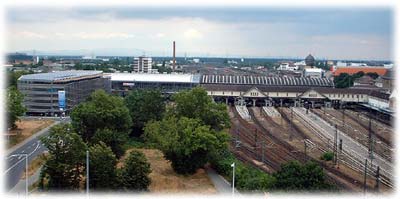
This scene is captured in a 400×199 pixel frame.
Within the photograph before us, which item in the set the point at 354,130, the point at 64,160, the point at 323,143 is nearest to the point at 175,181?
the point at 64,160

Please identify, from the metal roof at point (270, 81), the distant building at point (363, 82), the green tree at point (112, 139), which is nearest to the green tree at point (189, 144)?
the green tree at point (112, 139)

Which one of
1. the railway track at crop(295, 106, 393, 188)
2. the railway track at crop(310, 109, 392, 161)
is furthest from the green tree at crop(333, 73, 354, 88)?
the railway track at crop(295, 106, 393, 188)

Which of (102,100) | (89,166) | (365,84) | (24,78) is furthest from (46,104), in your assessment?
(365,84)

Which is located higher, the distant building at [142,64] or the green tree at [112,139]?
the distant building at [142,64]

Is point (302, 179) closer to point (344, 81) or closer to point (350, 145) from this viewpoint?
point (350, 145)

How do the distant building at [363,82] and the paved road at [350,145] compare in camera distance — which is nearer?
the paved road at [350,145]

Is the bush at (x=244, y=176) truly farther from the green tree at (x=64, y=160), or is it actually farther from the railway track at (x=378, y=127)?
the railway track at (x=378, y=127)

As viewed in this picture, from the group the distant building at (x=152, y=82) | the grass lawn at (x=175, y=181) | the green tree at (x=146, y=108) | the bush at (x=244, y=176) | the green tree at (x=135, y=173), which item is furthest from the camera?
the distant building at (x=152, y=82)
